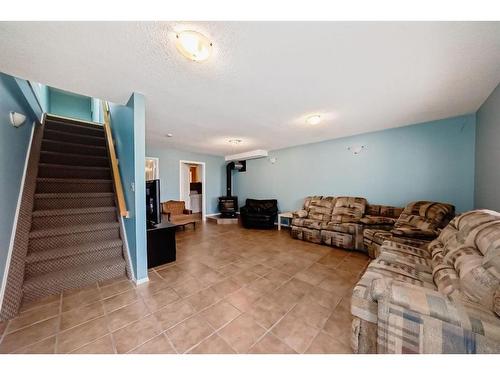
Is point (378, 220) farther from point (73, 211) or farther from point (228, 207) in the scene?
point (73, 211)

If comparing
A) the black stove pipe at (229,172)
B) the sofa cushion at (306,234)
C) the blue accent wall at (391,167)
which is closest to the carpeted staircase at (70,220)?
the sofa cushion at (306,234)

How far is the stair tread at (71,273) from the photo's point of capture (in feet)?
5.68

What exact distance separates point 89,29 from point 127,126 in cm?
128

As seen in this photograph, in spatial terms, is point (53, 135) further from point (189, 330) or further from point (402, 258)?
point (402, 258)

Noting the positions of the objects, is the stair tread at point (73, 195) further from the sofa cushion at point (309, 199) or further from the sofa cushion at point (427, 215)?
the sofa cushion at point (427, 215)

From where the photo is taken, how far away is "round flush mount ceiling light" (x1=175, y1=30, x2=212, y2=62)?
1.21 m

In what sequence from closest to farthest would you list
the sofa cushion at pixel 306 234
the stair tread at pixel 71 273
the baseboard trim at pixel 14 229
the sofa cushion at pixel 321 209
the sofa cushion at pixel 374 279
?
the sofa cushion at pixel 374 279 → the baseboard trim at pixel 14 229 → the stair tread at pixel 71 273 → the sofa cushion at pixel 306 234 → the sofa cushion at pixel 321 209

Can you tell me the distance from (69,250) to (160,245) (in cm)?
97

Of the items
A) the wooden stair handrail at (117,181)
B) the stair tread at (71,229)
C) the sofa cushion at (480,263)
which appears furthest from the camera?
the wooden stair handrail at (117,181)

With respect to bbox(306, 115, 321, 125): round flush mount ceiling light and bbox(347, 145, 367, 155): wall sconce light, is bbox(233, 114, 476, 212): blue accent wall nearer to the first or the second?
bbox(347, 145, 367, 155): wall sconce light

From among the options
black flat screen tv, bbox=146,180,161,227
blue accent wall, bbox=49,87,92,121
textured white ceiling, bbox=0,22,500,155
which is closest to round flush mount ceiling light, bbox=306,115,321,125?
textured white ceiling, bbox=0,22,500,155

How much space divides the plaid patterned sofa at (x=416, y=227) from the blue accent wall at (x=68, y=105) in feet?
27.2

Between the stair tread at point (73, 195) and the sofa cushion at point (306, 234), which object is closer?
Answer: the stair tread at point (73, 195)

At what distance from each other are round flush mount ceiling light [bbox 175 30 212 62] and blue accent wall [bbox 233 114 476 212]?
3.66 metres
